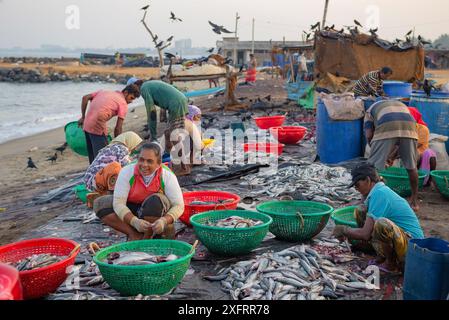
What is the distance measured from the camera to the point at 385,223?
168 inches

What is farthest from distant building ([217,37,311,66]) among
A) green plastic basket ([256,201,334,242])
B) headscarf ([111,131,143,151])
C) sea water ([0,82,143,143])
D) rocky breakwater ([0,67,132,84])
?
green plastic basket ([256,201,334,242])

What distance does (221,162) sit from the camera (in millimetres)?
9453

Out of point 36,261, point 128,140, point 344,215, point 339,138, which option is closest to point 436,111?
point 339,138

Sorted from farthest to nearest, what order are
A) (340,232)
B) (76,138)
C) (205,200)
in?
1. (76,138)
2. (205,200)
3. (340,232)

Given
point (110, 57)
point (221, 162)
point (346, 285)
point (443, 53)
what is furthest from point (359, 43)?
point (110, 57)

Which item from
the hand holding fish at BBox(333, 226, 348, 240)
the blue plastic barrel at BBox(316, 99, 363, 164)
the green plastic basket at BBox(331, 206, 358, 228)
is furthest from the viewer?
the blue plastic barrel at BBox(316, 99, 363, 164)

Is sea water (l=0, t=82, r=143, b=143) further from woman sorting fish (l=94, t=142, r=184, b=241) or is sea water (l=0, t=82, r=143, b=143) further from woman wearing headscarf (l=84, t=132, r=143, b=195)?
woman sorting fish (l=94, t=142, r=184, b=241)

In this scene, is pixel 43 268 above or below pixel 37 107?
above

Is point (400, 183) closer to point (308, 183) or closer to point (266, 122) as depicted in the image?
point (308, 183)

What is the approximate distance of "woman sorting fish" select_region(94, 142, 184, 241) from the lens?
15.4ft

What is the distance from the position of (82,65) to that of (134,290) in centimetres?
8139

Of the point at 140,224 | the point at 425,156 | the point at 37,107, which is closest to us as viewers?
the point at 140,224

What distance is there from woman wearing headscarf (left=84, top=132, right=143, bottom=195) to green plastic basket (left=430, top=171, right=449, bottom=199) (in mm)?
4267

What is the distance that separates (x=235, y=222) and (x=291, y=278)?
1.13 m
